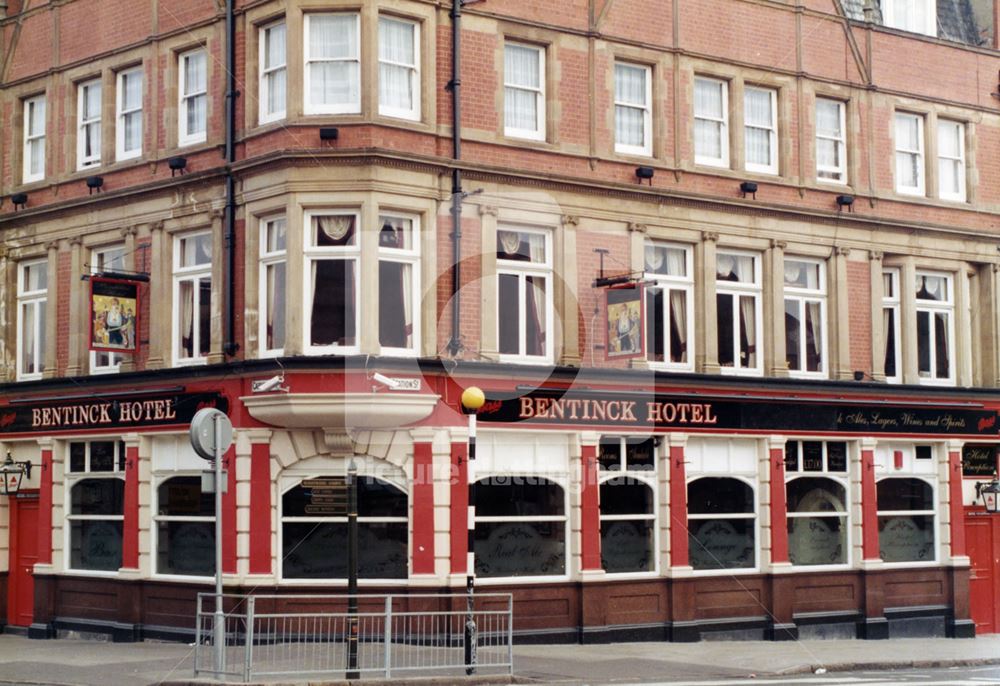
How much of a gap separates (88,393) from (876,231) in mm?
16237

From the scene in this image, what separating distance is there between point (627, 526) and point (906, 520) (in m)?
7.07

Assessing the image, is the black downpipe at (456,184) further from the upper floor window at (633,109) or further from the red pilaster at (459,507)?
the upper floor window at (633,109)

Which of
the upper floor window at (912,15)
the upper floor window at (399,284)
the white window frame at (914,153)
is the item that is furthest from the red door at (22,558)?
the upper floor window at (912,15)

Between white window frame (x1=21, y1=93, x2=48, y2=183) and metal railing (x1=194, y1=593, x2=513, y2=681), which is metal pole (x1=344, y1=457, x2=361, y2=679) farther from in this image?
white window frame (x1=21, y1=93, x2=48, y2=183)

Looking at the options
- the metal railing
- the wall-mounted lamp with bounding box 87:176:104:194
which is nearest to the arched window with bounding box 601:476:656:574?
the metal railing

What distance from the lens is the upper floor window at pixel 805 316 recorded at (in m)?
30.5

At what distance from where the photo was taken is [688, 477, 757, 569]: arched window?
2867 cm

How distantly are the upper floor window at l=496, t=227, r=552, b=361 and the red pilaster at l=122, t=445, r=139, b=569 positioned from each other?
7162 millimetres

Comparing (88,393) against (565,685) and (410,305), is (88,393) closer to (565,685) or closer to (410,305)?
(410,305)

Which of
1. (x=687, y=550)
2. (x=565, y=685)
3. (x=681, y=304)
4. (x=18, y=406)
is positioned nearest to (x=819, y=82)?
(x=681, y=304)

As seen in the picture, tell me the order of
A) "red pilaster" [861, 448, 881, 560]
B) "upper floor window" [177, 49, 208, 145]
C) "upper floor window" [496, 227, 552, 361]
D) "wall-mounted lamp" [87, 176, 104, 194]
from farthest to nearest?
"red pilaster" [861, 448, 881, 560], "wall-mounted lamp" [87, 176, 104, 194], "upper floor window" [177, 49, 208, 145], "upper floor window" [496, 227, 552, 361]

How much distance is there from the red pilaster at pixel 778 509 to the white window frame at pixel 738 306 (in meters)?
1.70

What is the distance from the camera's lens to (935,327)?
32438 mm

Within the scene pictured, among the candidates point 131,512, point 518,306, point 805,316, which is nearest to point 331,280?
point 518,306
